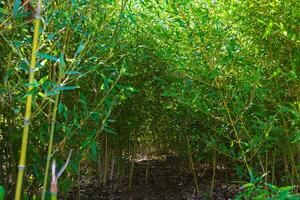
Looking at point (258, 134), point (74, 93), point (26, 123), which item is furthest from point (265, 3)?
point (26, 123)

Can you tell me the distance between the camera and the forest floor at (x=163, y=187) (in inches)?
173

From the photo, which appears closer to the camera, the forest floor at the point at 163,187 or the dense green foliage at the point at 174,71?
the dense green foliage at the point at 174,71

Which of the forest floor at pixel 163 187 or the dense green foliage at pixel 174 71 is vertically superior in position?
the dense green foliage at pixel 174 71

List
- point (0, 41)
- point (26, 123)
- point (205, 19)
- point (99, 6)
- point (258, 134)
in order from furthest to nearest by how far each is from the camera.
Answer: point (258, 134)
point (205, 19)
point (99, 6)
point (0, 41)
point (26, 123)

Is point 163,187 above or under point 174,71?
under

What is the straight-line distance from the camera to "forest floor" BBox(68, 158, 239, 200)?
4398mm

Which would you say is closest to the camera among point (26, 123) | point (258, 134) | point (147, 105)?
point (26, 123)

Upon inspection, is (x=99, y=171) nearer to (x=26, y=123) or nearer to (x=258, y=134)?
(x=258, y=134)

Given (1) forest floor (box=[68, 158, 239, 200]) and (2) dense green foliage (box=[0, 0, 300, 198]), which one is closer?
(2) dense green foliage (box=[0, 0, 300, 198])

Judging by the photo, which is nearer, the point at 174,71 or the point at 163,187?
the point at 174,71

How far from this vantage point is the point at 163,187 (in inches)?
189

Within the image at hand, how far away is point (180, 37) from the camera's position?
115 inches

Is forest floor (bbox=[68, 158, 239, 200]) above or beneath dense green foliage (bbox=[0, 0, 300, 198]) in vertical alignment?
beneath

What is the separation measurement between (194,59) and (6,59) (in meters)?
1.21
